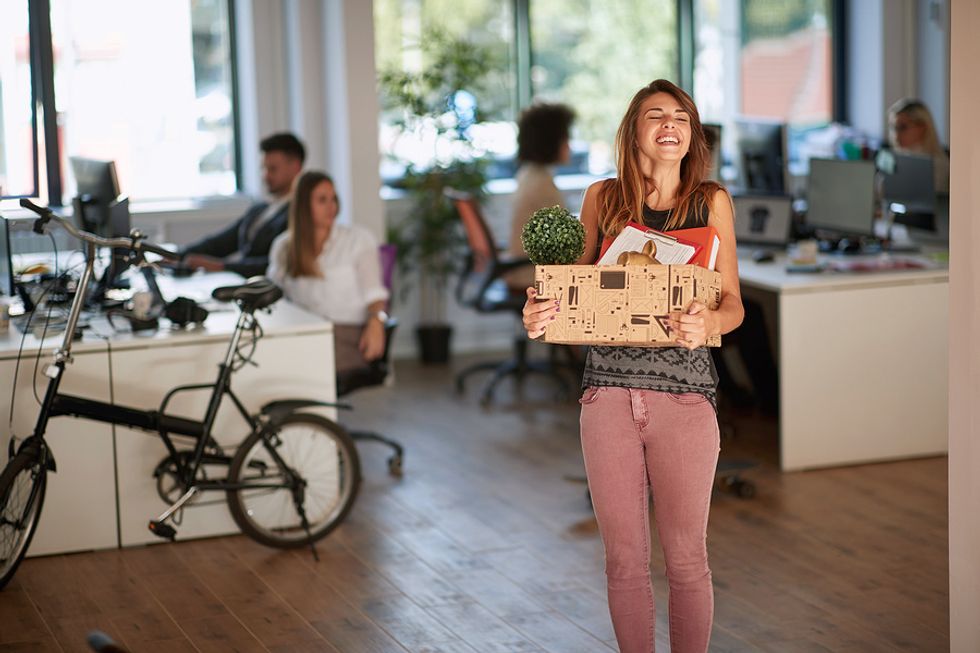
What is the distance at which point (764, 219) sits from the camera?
6098mm

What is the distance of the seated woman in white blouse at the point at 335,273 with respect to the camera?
198 inches

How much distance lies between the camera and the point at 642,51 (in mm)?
8578

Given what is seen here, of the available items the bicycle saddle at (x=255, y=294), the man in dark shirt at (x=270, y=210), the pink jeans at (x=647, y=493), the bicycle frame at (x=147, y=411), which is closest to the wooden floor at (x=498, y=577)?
the bicycle frame at (x=147, y=411)

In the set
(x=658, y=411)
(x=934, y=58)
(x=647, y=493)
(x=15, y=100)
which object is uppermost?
(x=934, y=58)

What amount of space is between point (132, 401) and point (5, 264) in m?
1.04

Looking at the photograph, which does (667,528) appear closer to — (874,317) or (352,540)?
(352,540)

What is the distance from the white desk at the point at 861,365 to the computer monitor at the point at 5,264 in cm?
271

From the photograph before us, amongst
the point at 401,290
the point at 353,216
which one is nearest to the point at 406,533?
the point at 353,216

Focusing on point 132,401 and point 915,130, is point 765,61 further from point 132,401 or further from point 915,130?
point 132,401

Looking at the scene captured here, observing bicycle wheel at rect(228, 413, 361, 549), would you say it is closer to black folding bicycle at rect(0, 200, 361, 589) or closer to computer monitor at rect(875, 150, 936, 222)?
black folding bicycle at rect(0, 200, 361, 589)

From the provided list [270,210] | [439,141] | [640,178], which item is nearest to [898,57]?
[439,141]

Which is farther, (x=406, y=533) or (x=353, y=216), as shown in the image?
(x=353, y=216)

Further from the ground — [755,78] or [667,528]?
[755,78]

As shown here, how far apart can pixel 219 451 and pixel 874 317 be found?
2475mm
